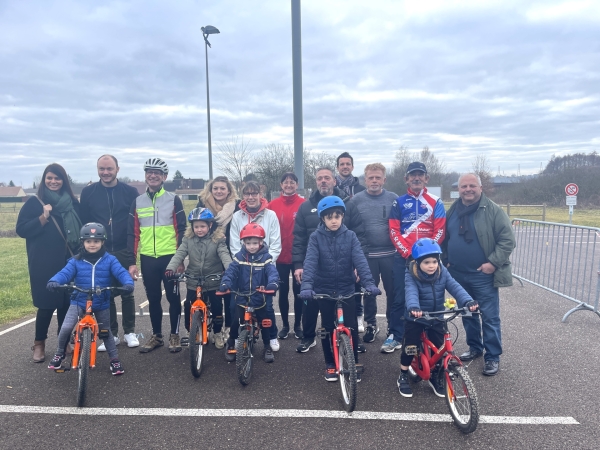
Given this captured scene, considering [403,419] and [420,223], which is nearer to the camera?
[403,419]

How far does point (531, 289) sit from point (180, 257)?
6.84 m

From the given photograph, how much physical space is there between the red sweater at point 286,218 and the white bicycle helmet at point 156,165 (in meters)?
1.40

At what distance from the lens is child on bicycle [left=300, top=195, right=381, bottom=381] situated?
→ 14.4 ft

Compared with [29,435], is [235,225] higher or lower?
higher

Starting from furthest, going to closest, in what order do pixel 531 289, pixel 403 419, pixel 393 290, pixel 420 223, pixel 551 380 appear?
pixel 531 289
pixel 393 290
pixel 420 223
pixel 551 380
pixel 403 419

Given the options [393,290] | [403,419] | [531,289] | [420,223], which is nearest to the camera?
[403,419]

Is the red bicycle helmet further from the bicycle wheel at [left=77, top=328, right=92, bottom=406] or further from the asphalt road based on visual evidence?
the bicycle wheel at [left=77, top=328, right=92, bottom=406]

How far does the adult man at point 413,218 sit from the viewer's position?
4.98m

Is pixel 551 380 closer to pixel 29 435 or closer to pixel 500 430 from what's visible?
pixel 500 430

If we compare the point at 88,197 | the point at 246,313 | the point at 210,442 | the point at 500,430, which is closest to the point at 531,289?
the point at 500,430

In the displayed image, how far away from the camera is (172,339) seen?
5.37 m

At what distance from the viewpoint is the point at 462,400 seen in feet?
11.5

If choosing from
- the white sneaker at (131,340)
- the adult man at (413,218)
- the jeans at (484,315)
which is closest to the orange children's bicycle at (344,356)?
the adult man at (413,218)

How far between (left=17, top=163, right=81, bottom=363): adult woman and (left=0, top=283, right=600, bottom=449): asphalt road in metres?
0.54
